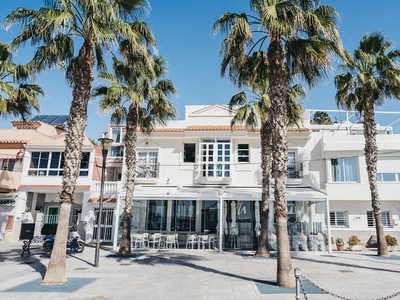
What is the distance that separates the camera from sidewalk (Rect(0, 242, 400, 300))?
9.38 m

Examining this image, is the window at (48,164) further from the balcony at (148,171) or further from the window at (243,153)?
the window at (243,153)

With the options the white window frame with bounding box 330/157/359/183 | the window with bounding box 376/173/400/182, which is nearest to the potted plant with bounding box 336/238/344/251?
the white window frame with bounding box 330/157/359/183

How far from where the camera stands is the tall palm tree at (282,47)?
10648 mm

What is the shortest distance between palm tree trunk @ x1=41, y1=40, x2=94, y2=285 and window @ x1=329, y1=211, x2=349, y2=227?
68.1ft

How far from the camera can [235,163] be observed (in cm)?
2475

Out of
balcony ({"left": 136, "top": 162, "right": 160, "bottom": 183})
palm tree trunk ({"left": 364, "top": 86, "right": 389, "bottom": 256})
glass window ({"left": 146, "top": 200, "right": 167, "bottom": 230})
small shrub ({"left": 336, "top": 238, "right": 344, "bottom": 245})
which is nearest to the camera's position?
palm tree trunk ({"left": 364, "top": 86, "right": 389, "bottom": 256})

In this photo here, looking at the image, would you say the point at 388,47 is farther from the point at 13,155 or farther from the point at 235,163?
the point at 13,155

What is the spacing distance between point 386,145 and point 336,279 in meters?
17.2

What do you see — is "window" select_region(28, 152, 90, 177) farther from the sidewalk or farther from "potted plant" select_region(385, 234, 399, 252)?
"potted plant" select_region(385, 234, 399, 252)

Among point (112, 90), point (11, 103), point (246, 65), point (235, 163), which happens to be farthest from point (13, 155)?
point (246, 65)

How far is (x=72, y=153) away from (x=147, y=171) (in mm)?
14327

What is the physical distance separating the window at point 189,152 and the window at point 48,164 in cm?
891

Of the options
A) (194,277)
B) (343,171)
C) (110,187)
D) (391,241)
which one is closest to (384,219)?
(391,241)

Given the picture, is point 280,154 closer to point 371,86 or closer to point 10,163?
point 371,86
